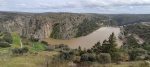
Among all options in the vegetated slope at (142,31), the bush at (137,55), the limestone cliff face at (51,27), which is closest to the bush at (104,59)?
the bush at (137,55)

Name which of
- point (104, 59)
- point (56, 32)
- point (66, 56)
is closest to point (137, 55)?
point (104, 59)

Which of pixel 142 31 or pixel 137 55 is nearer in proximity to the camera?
pixel 137 55

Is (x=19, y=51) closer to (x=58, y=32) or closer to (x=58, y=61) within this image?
(x=58, y=61)

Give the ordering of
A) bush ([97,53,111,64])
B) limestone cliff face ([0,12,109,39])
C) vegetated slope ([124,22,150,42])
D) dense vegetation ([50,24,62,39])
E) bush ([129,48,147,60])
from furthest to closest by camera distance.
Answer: limestone cliff face ([0,12,109,39])
dense vegetation ([50,24,62,39])
vegetated slope ([124,22,150,42])
bush ([129,48,147,60])
bush ([97,53,111,64])

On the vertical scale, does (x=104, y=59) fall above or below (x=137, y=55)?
above

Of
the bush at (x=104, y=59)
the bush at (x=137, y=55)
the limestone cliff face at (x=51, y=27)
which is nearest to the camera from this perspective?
the bush at (x=104, y=59)

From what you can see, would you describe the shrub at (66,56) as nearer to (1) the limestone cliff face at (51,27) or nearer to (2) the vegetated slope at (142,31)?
(2) the vegetated slope at (142,31)

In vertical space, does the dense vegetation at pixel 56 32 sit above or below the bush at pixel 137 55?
below

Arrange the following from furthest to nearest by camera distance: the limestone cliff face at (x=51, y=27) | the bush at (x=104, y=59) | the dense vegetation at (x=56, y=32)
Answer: the limestone cliff face at (x=51, y=27), the dense vegetation at (x=56, y=32), the bush at (x=104, y=59)

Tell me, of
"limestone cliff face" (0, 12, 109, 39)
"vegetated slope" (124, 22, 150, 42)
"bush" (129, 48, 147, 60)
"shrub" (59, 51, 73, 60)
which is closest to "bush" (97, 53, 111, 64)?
"shrub" (59, 51, 73, 60)

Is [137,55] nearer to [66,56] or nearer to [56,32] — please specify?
[66,56]

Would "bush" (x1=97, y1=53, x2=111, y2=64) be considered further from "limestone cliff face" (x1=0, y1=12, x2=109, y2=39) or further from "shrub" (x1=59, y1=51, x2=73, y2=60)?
"limestone cliff face" (x1=0, y1=12, x2=109, y2=39)
